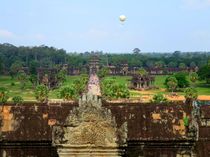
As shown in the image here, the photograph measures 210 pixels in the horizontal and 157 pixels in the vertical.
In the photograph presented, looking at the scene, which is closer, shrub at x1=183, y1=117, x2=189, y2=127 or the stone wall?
the stone wall

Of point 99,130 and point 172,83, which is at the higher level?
point 99,130

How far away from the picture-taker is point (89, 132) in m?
14.8

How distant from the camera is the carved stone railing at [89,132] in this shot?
48.0 feet

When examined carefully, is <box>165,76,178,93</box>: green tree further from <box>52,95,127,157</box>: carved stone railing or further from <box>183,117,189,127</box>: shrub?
<box>52,95,127,157</box>: carved stone railing

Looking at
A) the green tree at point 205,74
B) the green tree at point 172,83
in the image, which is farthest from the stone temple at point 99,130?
the green tree at point 205,74

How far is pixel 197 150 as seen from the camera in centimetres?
1547

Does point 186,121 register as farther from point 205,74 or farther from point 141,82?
point 205,74

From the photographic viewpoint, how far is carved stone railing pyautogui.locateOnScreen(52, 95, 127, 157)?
14.6 meters

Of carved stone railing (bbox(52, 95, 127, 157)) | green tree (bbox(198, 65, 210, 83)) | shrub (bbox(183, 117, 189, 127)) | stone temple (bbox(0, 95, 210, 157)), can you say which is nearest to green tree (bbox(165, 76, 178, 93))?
green tree (bbox(198, 65, 210, 83))

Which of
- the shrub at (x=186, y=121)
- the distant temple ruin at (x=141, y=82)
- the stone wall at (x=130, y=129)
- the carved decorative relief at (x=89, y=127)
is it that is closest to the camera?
the carved decorative relief at (x=89, y=127)

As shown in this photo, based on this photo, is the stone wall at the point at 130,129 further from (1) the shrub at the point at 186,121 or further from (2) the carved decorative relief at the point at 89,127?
(2) the carved decorative relief at the point at 89,127

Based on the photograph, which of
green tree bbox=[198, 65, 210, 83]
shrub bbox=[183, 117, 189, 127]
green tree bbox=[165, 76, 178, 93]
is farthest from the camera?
green tree bbox=[198, 65, 210, 83]

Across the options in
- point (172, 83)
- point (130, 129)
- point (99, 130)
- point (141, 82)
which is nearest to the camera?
point (99, 130)

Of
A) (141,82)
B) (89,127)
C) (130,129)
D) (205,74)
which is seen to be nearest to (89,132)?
(89,127)
